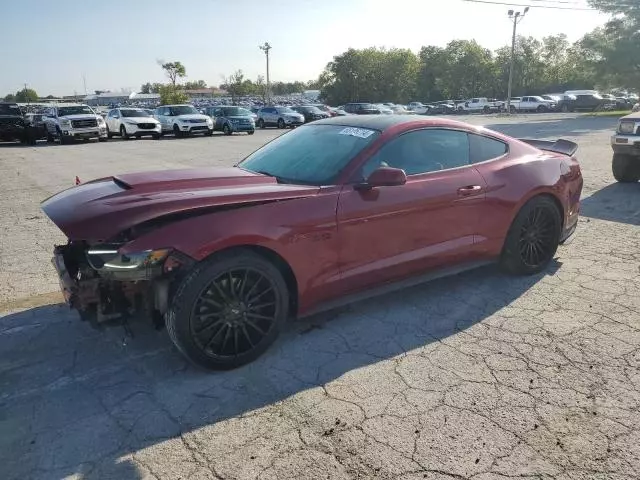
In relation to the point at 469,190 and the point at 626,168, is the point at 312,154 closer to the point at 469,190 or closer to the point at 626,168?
the point at 469,190

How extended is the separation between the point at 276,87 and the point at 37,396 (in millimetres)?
157970

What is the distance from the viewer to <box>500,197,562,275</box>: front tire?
453cm

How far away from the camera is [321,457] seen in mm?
2463

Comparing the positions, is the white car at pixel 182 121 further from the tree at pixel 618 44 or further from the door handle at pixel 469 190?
the tree at pixel 618 44

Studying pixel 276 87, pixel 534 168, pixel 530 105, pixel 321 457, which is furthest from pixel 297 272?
pixel 276 87

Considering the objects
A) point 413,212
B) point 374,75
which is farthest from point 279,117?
point 374,75

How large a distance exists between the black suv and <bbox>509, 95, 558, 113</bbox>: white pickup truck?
44.6 metres

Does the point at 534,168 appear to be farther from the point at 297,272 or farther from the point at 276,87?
the point at 276,87

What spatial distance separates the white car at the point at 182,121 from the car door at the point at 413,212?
2368 cm

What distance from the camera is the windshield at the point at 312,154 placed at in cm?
375

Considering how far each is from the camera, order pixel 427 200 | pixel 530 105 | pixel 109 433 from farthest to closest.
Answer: pixel 530 105 < pixel 427 200 < pixel 109 433

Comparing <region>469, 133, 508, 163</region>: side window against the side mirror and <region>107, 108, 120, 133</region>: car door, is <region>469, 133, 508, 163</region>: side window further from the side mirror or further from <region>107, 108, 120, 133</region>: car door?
<region>107, 108, 120, 133</region>: car door

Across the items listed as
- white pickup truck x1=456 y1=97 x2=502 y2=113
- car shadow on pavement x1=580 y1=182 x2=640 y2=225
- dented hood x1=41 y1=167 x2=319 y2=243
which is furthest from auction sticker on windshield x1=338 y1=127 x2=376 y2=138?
white pickup truck x1=456 y1=97 x2=502 y2=113

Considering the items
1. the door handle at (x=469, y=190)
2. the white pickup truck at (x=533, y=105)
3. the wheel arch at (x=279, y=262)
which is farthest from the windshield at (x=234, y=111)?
the white pickup truck at (x=533, y=105)
